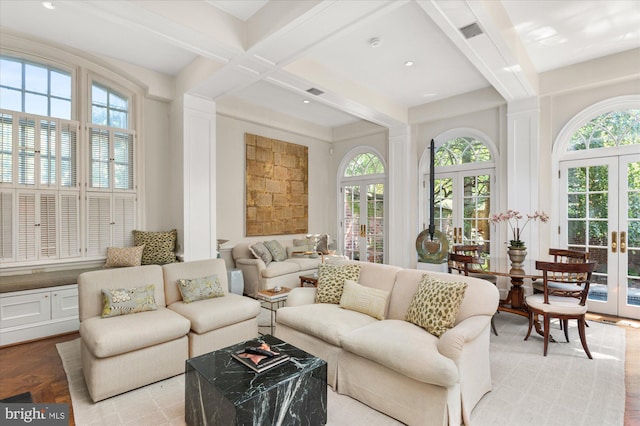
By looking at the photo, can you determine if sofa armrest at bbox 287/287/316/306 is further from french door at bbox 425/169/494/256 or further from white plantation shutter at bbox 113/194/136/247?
french door at bbox 425/169/494/256

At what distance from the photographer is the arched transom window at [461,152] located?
519cm

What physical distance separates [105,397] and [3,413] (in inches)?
31.2

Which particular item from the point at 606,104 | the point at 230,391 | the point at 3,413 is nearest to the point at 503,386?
the point at 230,391

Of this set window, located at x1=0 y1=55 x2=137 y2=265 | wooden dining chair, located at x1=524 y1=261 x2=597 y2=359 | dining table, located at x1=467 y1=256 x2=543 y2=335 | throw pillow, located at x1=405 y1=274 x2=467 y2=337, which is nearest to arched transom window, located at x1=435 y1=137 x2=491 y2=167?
A: dining table, located at x1=467 y1=256 x2=543 y2=335

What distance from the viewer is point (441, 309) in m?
2.33

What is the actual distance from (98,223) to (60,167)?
2.58 ft

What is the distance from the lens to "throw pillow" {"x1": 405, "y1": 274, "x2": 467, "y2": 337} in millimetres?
2297

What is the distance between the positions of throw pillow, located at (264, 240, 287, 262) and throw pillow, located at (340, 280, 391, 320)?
2.82 m

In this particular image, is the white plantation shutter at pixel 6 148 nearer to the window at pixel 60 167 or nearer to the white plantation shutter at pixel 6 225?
the window at pixel 60 167

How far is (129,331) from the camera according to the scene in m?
2.39

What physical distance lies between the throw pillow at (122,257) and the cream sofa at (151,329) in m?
1.21

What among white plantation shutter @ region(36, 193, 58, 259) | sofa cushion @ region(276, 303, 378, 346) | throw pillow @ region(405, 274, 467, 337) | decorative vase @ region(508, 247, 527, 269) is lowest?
sofa cushion @ region(276, 303, 378, 346)

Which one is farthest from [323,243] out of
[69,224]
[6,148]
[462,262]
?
[6,148]

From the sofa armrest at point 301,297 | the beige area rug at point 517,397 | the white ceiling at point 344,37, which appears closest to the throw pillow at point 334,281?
the sofa armrest at point 301,297
